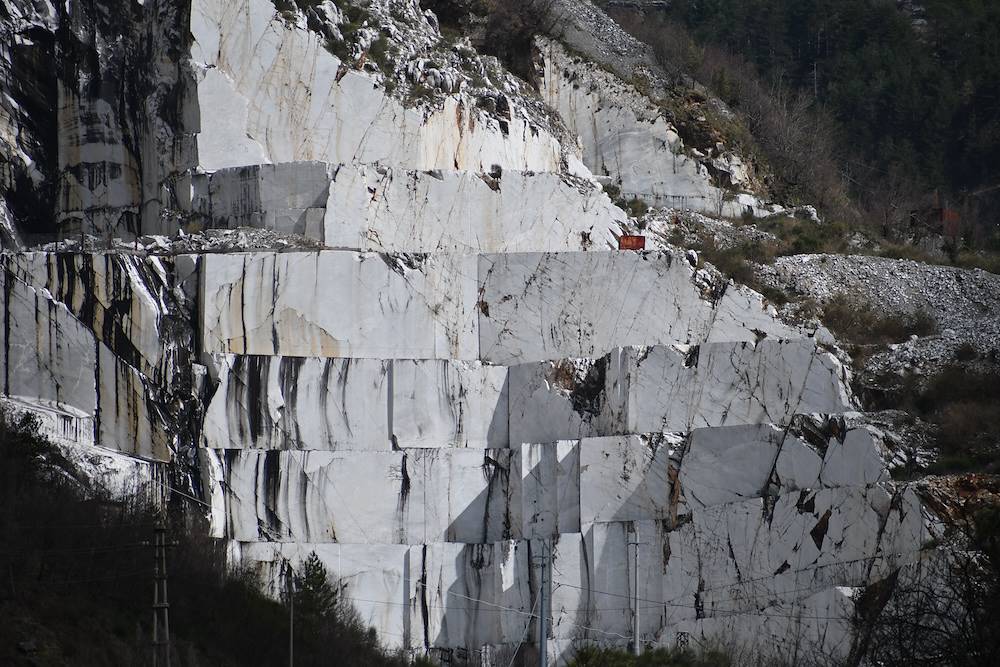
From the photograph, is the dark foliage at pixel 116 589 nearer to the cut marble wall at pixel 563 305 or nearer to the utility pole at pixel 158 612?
the utility pole at pixel 158 612

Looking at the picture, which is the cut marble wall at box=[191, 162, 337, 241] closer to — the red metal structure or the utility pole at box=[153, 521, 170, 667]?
the red metal structure

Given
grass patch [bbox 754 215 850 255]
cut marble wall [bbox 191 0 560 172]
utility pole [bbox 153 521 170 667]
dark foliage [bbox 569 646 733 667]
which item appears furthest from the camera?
grass patch [bbox 754 215 850 255]

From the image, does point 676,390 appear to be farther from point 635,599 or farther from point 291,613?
point 291,613

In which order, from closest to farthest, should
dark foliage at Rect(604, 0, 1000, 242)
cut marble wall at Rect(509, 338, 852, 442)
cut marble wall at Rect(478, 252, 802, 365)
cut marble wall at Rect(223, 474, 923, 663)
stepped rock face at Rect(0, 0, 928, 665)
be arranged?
cut marble wall at Rect(223, 474, 923, 663) → stepped rock face at Rect(0, 0, 928, 665) → cut marble wall at Rect(509, 338, 852, 442) → cut marble wall at Rect(478, 252, 802, 365) → dark foliage at Rect(604, 0, 1000, 242)

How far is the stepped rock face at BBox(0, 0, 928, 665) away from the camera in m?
29.3

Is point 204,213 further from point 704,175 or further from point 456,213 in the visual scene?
point 704,175

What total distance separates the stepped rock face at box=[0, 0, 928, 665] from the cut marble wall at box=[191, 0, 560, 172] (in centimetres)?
6

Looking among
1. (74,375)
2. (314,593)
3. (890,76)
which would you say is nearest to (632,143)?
(74,375)

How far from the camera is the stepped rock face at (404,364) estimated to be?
2934 centimetres

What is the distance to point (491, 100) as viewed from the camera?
38.0m

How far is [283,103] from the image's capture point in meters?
35.0

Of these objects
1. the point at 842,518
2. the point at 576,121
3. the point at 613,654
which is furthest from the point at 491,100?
the point at 613,654

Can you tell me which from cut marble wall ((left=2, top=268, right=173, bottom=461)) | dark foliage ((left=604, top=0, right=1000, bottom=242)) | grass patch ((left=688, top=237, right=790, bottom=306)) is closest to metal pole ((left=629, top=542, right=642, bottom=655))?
cut marble wall ((left=2, top=268, right=173, bottom=461))

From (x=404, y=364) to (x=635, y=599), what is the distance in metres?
5.95
